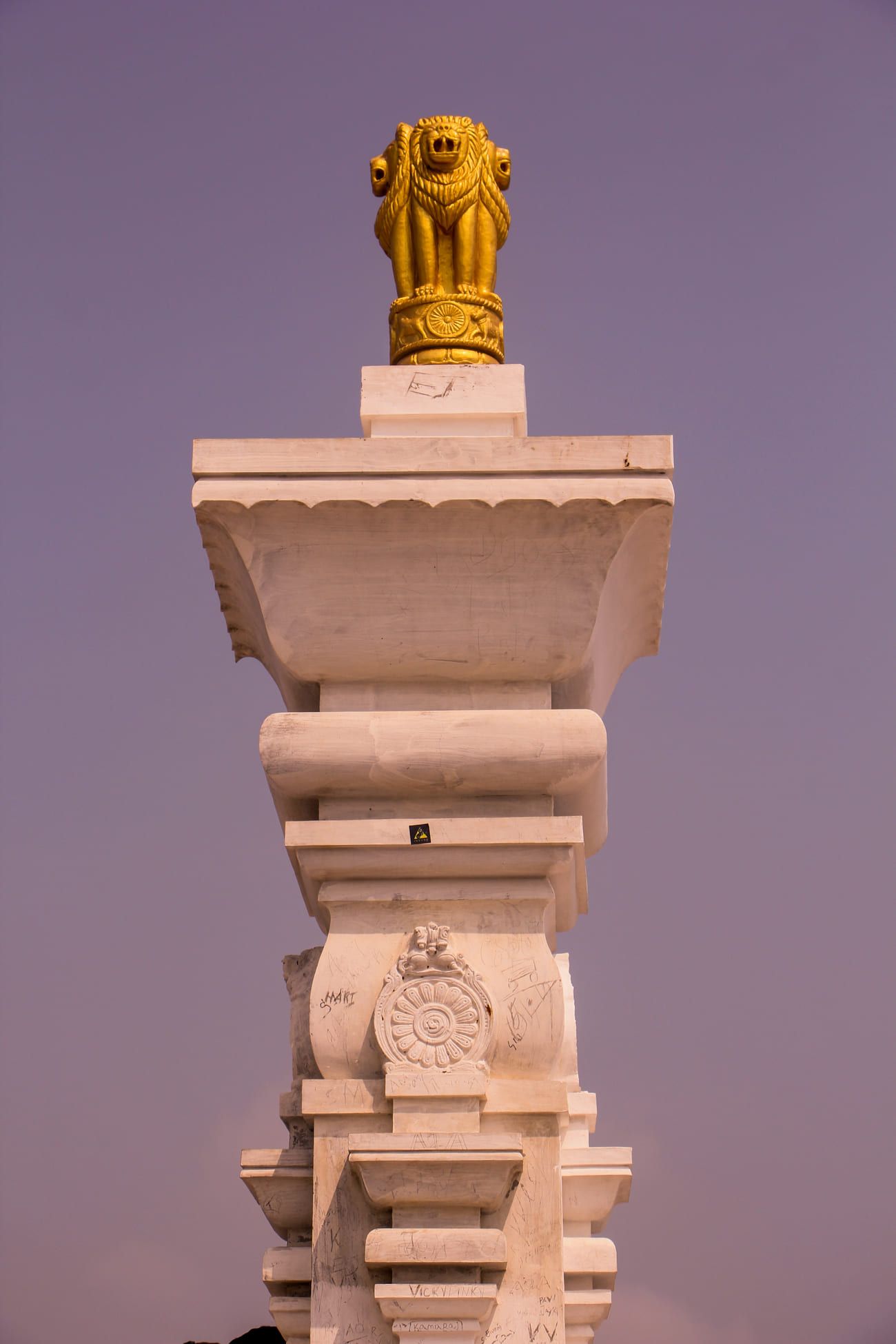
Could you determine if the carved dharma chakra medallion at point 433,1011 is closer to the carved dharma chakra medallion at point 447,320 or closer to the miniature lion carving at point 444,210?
the carved dharma chakra medallion at point 447,320

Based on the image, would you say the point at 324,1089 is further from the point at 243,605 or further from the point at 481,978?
the point at 243,605

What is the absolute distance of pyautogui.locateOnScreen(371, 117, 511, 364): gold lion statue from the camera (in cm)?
778

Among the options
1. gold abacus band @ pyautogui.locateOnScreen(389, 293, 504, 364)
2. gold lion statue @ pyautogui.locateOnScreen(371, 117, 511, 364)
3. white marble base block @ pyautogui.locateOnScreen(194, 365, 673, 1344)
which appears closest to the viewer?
white marble base block @ pyautogui.locateOnScreen(194, 365, 673, 1344)

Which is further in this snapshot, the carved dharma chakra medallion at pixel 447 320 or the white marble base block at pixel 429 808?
the carved dharma chakra medallion at pixel 447 320

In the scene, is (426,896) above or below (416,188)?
below

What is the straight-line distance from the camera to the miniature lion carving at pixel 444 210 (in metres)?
7.85

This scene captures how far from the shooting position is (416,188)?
788 centimetres

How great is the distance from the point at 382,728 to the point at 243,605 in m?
0.98

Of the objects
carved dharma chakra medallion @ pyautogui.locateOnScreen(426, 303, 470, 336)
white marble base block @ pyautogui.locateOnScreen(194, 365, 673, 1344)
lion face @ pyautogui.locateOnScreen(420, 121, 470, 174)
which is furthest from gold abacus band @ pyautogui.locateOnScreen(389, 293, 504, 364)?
white marble base block @ pyautogui.locateOnScreen(194, 365, 673, 1344)

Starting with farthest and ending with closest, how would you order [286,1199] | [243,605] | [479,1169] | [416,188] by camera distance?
[416,188]
[243,605]
[286,1199]
[479,1169]

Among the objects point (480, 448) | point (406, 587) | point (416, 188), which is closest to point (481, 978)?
point (406, 587)

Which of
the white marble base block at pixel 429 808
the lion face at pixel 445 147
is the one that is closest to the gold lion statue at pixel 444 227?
the lion face at pixel 445 147

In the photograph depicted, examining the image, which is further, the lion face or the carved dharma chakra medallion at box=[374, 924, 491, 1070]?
the lion face

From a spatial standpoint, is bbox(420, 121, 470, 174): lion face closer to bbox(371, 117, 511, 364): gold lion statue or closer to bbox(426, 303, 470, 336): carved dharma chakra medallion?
bbox(371, 117, 511, 364): gold lion statue
